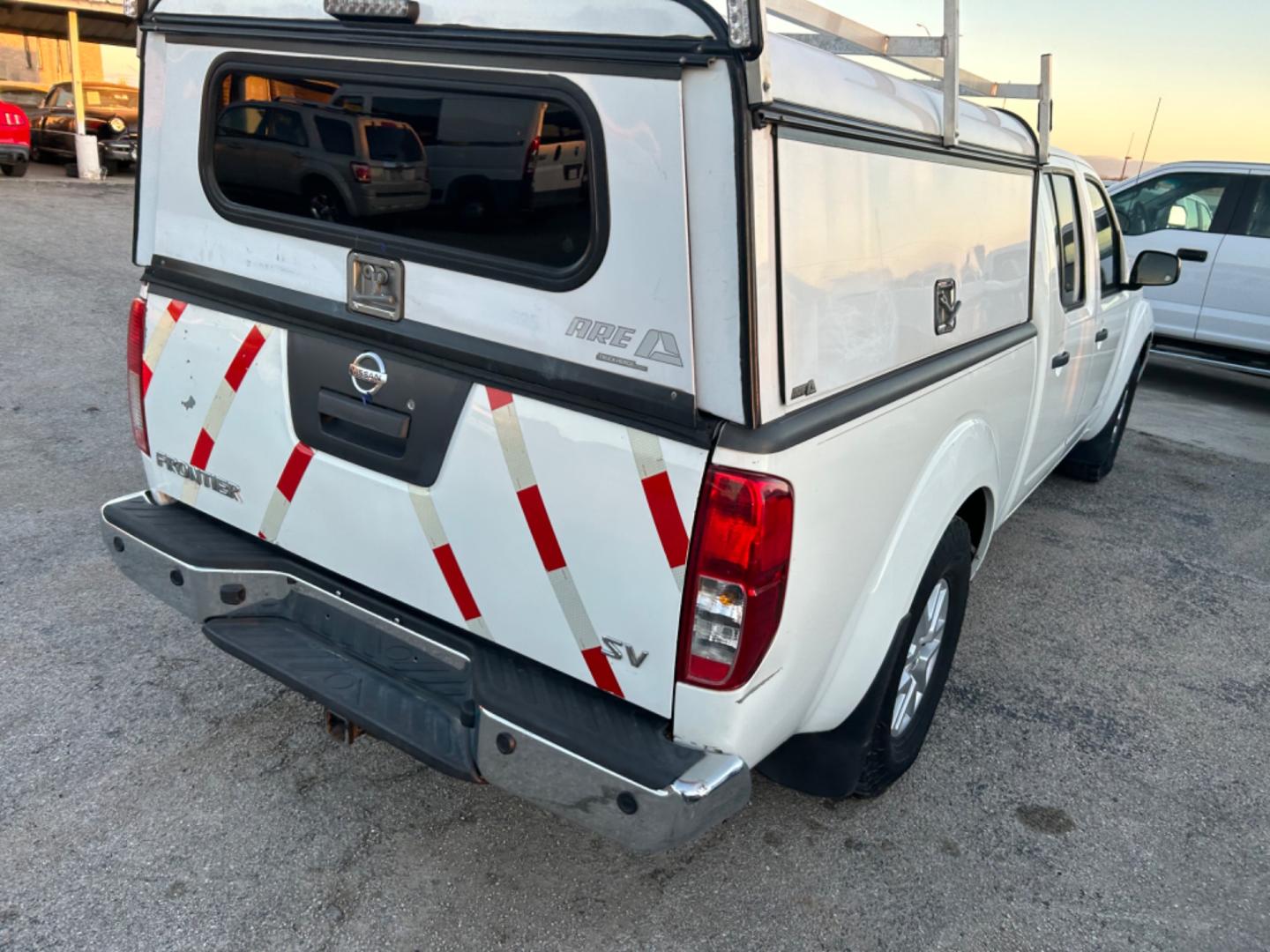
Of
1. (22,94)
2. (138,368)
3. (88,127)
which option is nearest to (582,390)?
(138,368)

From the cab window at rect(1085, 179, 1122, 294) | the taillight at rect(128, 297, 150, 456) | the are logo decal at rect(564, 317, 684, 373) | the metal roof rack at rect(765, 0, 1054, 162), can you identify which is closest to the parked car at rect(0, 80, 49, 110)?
the taillight at rect(128, 297, 150, 456)

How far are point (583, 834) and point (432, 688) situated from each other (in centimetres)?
66

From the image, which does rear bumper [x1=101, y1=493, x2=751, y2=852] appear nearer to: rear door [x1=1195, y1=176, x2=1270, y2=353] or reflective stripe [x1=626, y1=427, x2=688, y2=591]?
reflective stripe [x1=626, y1=427, x2=688, y2=591]

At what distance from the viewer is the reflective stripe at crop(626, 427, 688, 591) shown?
190 cm

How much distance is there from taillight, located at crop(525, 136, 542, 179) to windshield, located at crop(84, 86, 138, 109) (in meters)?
19.2

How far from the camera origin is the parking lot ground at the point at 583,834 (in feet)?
7.66

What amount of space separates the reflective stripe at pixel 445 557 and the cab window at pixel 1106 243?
337 cm

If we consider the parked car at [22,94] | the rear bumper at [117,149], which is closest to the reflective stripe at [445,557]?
the rear bumper at [117,149]

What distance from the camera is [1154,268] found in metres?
4.51

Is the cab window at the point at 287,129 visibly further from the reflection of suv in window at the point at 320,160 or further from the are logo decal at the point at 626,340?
the are logo decal at the point at 626,340

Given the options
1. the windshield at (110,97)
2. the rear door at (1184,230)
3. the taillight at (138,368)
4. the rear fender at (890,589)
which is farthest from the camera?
the windshield at (110,97)

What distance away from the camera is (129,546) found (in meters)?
2.73

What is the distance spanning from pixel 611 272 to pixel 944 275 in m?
1.09

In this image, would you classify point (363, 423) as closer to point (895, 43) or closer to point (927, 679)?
point (895, 43)
